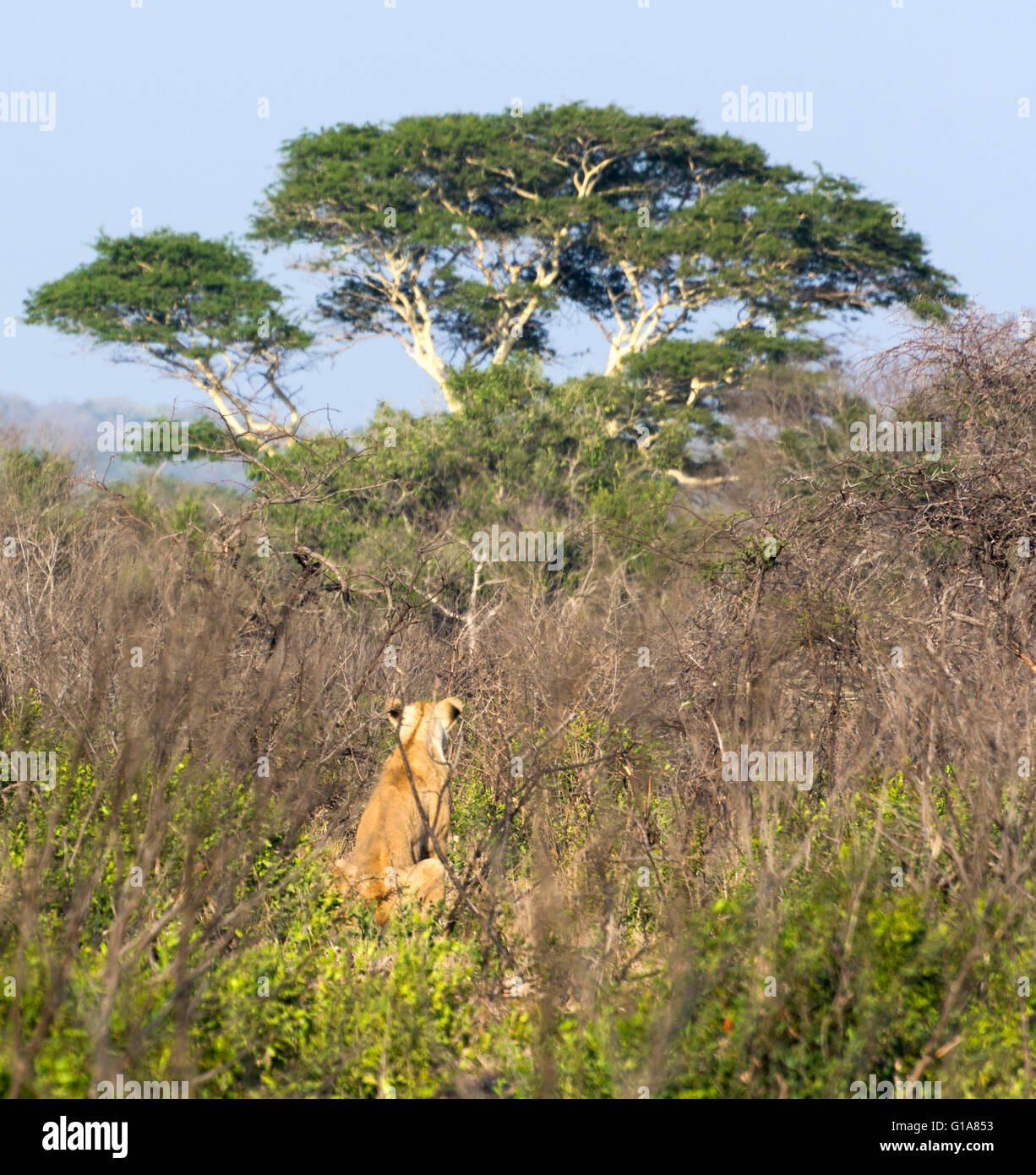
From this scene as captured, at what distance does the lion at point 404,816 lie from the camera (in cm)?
571

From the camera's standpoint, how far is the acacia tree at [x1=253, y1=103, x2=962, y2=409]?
22656 mm

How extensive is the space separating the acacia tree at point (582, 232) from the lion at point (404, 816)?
1759cm

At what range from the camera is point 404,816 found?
5.79 meters

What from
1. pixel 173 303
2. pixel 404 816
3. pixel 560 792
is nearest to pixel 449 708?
Result: pixel 404 816

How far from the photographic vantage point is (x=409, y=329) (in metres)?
24.7

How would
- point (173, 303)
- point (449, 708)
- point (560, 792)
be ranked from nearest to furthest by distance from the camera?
1. point (449, 708)
2. point (560, 792)
3. point (173, 303)

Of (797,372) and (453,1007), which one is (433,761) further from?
(797,372)

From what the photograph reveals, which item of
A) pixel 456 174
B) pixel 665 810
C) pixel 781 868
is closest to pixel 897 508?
pixel 665 810

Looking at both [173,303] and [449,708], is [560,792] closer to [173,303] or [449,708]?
[449,708]

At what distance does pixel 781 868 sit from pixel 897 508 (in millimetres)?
2850

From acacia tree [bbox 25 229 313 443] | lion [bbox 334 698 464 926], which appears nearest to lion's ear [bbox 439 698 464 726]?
lion [bbox 334 698 464 926]

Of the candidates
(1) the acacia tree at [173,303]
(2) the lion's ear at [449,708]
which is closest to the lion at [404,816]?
(2) the lion's ear at [449,708]

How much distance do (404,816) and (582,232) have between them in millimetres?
19833

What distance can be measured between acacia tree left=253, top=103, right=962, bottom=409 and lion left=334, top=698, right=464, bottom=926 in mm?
17591
